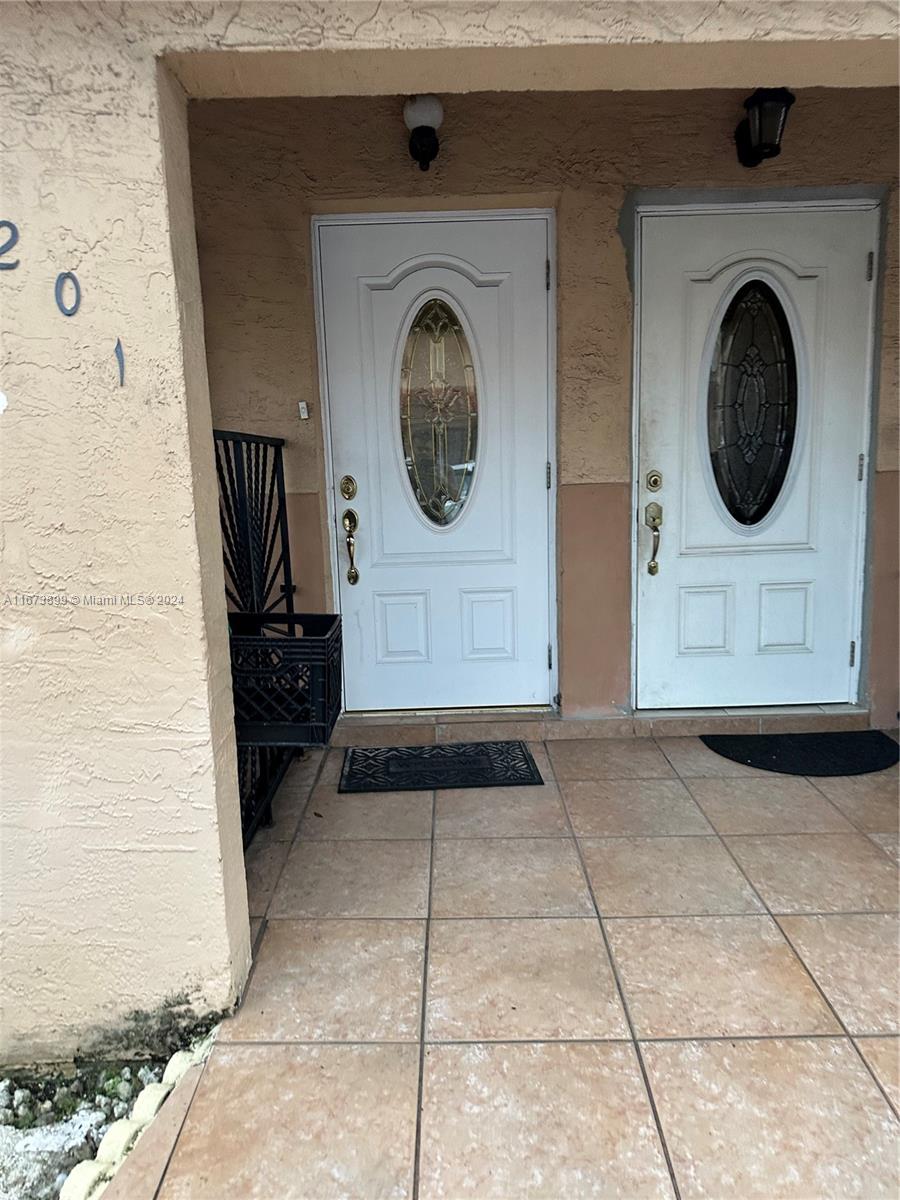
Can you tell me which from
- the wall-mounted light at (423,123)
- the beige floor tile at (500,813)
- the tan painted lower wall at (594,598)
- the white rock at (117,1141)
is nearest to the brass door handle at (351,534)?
the tan painted lower wall at (594,598)

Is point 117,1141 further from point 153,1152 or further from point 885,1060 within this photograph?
point 885,1060

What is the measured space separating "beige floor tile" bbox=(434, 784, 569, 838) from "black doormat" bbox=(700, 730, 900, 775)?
0.91 m

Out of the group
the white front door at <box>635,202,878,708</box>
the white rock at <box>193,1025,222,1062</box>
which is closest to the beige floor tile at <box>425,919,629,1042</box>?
the white rock at <box>193,1025,222,1062</box>

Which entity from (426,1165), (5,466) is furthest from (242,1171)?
(5,466)

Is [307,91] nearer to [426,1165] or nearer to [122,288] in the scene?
[122,288]

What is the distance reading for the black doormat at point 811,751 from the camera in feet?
9.83

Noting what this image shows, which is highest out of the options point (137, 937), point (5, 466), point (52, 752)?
point (5, 466)

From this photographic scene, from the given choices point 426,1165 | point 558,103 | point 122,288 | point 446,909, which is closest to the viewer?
point 426,1165

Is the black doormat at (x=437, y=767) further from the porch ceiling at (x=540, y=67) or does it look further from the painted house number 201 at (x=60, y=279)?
the porch ceiling at (x=540, y=67)

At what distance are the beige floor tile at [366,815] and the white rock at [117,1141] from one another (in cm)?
111

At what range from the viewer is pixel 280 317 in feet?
10.1

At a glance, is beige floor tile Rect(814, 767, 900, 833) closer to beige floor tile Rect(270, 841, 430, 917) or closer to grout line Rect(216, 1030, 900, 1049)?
grout line Rect(216, 1030, 900, 1049)

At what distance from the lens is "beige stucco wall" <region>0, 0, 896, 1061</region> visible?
1.43 metres

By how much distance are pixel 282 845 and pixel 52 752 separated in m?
1.07
